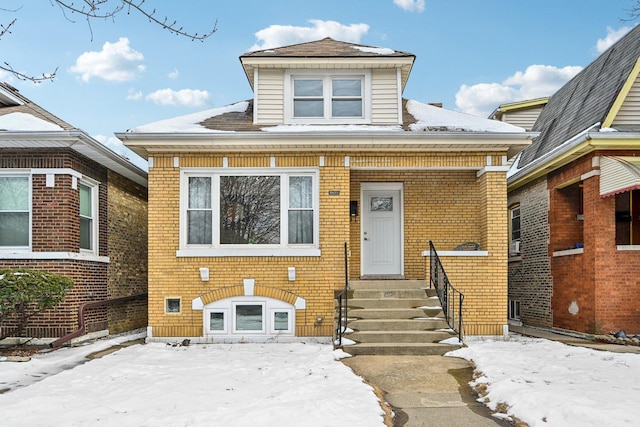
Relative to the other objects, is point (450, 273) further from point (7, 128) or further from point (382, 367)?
point (7, 128)

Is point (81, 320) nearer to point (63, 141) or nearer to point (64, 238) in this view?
point (64, 238)

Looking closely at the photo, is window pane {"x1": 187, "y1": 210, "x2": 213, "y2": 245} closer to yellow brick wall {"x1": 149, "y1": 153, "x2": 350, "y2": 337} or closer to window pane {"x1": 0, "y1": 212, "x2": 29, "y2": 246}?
yellow brick wall {"x1": 149, "y1": 153, "x2": 350, "y2": 337}

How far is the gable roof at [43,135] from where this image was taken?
398 inches

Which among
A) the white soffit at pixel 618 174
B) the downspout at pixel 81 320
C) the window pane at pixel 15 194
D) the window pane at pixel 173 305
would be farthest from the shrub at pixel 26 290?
the white soffit at pixel 618 174

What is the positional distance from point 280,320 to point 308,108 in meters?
4.57

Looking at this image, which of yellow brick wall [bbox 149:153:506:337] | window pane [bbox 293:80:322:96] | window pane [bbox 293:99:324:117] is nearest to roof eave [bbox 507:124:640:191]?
yellow brick wall [bbox 149:153:506:337]

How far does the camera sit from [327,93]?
12.3 m

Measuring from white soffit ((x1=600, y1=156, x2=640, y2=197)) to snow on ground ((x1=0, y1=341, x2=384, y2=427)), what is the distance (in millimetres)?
6097

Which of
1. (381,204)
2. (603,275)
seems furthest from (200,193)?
(603,275)

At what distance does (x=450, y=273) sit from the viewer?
36.3 feet

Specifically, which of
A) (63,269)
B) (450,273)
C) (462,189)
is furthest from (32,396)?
(462,189)

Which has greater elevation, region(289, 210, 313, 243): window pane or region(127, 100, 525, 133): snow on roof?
region(127, 100, 525, 133): snow on roof

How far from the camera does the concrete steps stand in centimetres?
920

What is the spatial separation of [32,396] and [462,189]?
917 cm
